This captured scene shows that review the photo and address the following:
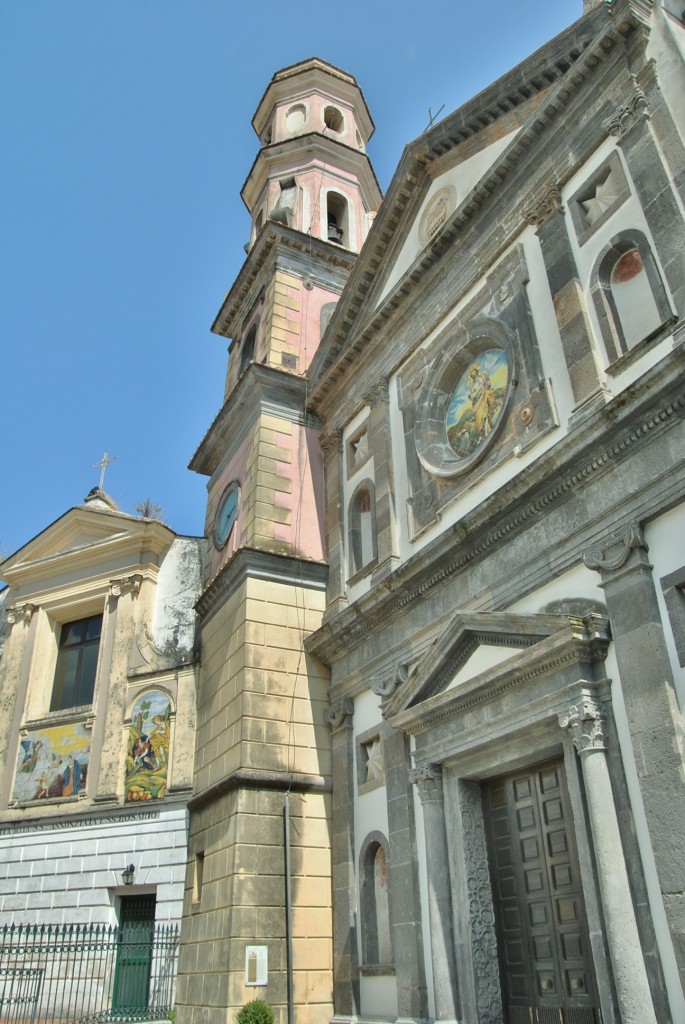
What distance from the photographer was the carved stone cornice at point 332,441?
56.5 feet

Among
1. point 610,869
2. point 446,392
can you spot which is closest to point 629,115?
point 446,392

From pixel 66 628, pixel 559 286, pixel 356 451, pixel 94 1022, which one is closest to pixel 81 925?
pixel 94 1022

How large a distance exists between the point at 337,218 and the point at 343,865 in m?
17.0

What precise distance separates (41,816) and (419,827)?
931 centimetres

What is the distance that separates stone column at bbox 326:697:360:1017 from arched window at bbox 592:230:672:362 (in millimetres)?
7330

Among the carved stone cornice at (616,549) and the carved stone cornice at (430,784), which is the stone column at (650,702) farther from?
the carved stone cornice at (430,784)

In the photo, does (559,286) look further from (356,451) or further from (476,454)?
(356,451)

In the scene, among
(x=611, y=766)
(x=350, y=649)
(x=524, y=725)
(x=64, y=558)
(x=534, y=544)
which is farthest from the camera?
(x=64, y=558)

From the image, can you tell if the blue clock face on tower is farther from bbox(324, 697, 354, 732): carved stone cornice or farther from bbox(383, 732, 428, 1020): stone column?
bbox(383, 732, 428, 1020): stone column

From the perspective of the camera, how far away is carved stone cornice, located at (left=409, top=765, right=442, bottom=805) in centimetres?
1158

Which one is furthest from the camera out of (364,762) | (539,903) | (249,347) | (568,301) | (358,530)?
(249,347)

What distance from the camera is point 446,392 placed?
1417cm

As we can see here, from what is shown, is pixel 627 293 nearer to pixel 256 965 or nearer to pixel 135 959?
pixel 256 965

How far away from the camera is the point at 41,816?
17.6 m
